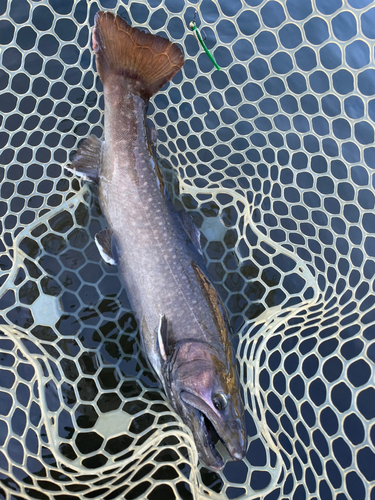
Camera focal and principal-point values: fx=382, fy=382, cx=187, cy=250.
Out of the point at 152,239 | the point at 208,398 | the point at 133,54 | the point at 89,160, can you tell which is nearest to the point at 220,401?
the point at 208,398

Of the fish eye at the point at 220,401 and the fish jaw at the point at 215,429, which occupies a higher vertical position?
the fish eye at the point at 220,401

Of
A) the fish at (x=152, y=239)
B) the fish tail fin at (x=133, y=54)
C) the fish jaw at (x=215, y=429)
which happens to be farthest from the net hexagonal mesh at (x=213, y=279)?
the fish tail fin at (x=133, y=54)

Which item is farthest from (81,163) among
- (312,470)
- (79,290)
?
(312,470)

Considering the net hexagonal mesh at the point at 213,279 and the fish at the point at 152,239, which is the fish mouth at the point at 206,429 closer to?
the fish at the point at 152,239

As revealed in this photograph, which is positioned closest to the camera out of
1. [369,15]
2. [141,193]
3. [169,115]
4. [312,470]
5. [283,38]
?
[312,470]

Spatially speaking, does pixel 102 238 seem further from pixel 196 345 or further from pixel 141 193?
pixel 196 345

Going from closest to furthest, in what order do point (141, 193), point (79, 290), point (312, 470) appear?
point (312, 470) < point (141, 193) < point (79, 290)

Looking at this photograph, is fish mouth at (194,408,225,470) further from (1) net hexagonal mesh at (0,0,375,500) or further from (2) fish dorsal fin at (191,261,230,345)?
(2) fish dorsal fin at (191,261,230,345)
